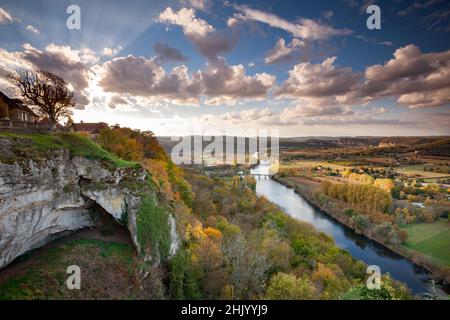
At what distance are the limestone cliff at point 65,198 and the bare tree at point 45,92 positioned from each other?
6.88 metres

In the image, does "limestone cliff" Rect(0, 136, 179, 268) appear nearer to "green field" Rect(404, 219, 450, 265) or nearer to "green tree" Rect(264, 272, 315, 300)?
"green tree" Rect(264, 272, 315, 300)

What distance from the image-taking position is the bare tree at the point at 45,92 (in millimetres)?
16469

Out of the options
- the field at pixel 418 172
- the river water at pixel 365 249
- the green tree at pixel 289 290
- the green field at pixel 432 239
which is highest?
the field at pixel 418 172

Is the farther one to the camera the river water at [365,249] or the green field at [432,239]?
the green field at [432,239]

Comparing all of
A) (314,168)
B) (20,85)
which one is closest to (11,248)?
(20,85)

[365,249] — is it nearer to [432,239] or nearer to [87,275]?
[432,239]

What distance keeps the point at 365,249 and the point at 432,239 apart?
8628 mm

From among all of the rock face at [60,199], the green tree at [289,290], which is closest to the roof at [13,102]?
the rock face at [60,199]

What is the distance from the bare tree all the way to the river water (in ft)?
107

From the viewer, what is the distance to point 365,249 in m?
32.6

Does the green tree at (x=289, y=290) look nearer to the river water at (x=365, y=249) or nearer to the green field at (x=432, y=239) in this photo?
the river water at (x=365, y=249)

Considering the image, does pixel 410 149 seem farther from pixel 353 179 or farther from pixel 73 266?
pixel 73 266

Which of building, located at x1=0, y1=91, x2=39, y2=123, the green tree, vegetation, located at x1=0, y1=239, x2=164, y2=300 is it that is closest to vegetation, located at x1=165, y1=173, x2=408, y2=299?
the green tree

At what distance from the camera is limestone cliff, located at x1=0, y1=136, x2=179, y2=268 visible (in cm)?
892
